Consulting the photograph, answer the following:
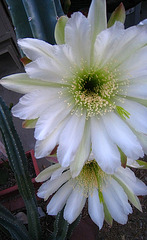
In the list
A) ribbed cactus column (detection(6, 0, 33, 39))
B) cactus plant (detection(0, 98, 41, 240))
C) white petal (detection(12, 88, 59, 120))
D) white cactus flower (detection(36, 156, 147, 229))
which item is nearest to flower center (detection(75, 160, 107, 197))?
white cactus flower (detection(36, 156, 147, 229))

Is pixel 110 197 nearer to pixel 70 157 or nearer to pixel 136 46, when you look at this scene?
pixel 70 157

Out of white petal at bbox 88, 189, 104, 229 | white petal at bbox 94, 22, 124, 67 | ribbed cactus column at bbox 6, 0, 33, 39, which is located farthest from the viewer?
white petal at bbox 88, 189, 104, 229

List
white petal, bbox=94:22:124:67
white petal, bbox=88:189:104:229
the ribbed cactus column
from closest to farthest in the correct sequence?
white petal, bbox=94:22:124:67, the ribbed cactus column, white petal, bbox=88:189:104:229

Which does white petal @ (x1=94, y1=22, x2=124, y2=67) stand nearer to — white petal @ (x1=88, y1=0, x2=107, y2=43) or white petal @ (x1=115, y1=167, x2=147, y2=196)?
white petal @ (x1=88, y1=0, x2=107, y2=43)

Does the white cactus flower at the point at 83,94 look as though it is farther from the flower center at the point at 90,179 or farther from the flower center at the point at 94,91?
the flower center at the point at 90,179

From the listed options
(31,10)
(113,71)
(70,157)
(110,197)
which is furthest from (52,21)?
(110,197)

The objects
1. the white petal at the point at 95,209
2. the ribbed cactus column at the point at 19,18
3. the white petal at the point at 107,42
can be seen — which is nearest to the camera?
the white petal at the point at 107,42

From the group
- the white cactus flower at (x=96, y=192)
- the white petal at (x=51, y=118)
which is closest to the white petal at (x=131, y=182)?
the white cactus flower at (x=96, y=192)
